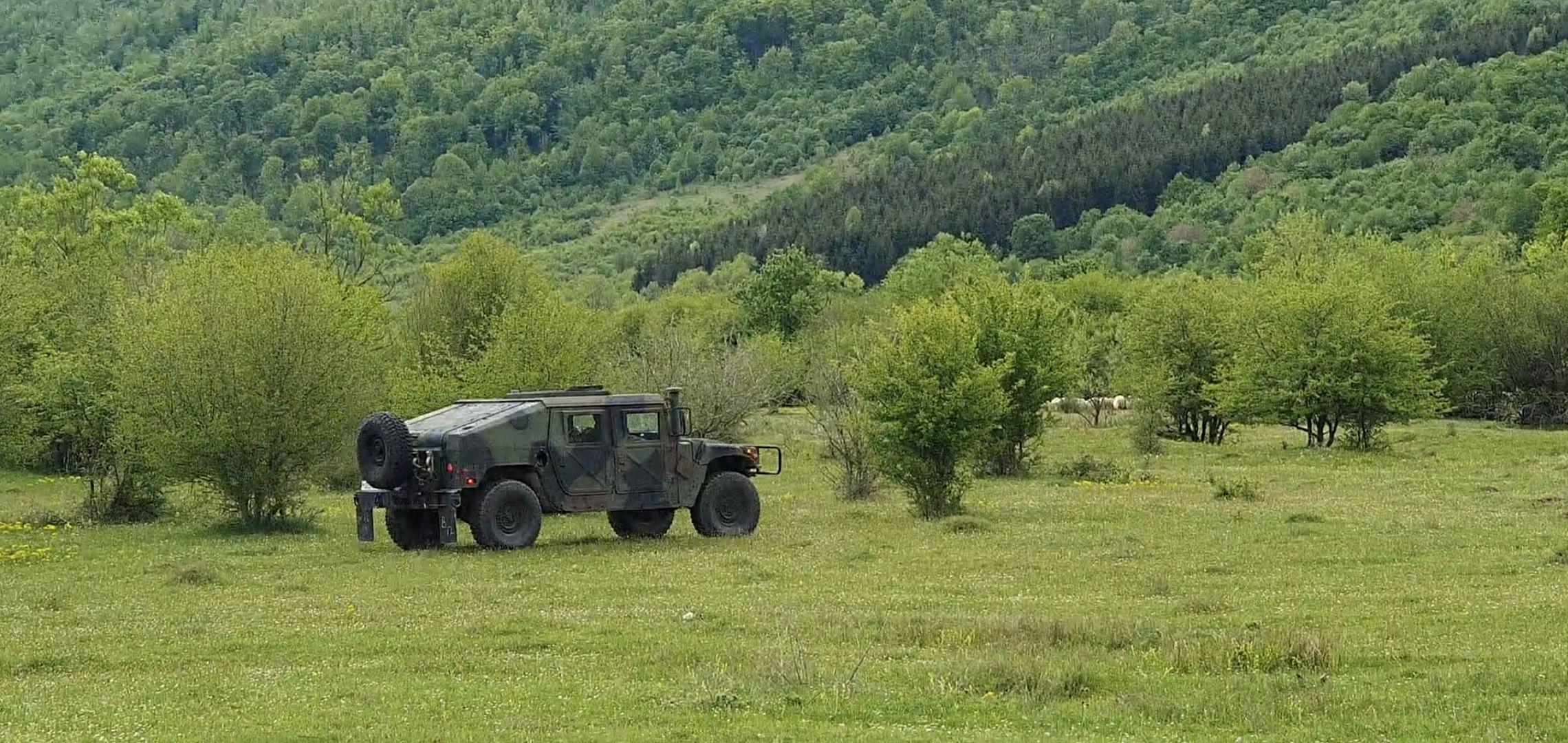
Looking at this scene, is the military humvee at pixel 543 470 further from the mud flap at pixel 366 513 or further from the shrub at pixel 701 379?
the shrub at pixel 701 379

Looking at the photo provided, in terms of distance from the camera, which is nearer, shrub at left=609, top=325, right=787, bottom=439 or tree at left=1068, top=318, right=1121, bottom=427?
shrub at left=609, top=325, right=787, bottom=439

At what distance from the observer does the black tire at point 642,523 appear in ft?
100

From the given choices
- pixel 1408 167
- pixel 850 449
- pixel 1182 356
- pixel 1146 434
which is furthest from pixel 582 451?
pixel 1408 167

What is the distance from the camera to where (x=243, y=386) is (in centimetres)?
3231

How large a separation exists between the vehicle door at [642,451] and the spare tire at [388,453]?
371 centimetres

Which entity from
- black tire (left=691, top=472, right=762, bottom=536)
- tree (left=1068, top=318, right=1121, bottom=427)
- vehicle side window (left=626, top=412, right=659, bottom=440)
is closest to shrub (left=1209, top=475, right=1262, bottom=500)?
black tire (left=691, top=472, right=762, bottom=536)

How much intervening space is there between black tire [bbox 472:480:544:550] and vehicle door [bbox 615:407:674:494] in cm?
172

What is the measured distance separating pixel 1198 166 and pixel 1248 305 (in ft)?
407

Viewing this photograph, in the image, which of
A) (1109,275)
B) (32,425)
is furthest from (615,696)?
(1109,275)

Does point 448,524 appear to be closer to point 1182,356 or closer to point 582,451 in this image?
point 582,451

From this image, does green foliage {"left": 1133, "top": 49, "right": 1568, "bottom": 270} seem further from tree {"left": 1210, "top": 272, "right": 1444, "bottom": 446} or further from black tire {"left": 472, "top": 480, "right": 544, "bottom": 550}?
black tire {"left": 472, "top": 480, "right": 544, "bottom": 550}

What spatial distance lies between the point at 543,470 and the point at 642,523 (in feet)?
9.46

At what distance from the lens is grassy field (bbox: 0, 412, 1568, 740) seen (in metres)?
13.2

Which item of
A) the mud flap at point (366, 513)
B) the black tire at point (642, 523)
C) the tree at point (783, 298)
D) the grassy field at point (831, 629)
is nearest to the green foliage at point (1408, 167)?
the tree at point (783, 298)
